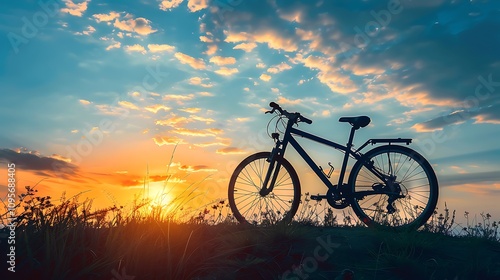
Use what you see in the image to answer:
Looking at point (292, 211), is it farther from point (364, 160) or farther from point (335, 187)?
point (364, 160)

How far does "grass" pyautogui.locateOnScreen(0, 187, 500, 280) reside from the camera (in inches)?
151

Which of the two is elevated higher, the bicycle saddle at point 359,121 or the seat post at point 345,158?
the bicycle saddle at point 359,121

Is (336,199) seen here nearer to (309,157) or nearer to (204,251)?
(309,157)

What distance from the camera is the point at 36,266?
3.66 meters

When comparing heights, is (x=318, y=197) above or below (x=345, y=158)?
below

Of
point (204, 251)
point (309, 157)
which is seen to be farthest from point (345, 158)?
point (204, 251)

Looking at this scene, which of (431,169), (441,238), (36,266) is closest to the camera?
(36,266)

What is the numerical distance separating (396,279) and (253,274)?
4.83 feet

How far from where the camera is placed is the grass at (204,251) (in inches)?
151

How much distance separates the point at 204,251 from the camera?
4.55m

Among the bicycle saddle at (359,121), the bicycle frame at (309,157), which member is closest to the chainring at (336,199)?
the bicycle frame at (309,157)

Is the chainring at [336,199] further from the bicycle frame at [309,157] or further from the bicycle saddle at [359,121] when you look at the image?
the bicycle saddle at [359,121]

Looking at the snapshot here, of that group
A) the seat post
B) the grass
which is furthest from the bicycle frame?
the grass

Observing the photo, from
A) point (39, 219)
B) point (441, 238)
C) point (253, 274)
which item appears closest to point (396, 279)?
point (253, 274)
